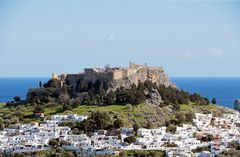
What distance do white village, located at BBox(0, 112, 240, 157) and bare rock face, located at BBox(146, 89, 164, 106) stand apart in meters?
4.12

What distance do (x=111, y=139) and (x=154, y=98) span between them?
10356 millimetres

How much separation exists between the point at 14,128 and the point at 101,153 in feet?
26.9

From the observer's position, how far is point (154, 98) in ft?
177

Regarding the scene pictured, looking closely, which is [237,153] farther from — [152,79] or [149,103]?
[152,79]

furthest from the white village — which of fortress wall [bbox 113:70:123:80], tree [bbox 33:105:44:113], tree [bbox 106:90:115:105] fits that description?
fortress wall [bbox 113:70:123:80]

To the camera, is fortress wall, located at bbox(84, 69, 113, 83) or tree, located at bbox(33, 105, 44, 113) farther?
fortress wall, located at bbox(84, 69, 113, 83)

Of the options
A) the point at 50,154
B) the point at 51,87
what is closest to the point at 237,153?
the point at 50,154

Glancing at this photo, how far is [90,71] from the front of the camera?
5681cm

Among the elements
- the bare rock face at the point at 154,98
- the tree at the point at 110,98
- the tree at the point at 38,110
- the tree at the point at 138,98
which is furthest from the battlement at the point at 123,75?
the tree at the point at 38,110

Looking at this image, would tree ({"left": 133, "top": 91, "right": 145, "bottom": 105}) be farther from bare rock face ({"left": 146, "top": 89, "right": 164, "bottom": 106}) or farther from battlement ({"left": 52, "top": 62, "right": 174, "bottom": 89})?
battlement ({"left": 52, "top": 62, "right": 174, "bottom": 89})

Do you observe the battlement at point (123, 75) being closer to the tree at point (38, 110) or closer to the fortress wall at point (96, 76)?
the fortress wall at point (96, 76)

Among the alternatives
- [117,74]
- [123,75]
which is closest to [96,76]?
[117,74]

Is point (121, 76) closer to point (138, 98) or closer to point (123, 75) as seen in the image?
point (123, 75)

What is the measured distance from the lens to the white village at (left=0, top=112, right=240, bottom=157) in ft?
142
